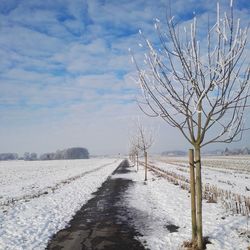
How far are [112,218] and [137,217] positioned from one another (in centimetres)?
98

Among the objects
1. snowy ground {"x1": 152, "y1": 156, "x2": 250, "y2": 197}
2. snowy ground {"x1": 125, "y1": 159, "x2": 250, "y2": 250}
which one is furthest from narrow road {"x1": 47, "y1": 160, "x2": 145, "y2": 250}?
snowy ground {"x1": 152, "y1": 156, "x2": 250, "y2": 197}

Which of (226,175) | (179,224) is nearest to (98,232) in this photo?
(179,224)

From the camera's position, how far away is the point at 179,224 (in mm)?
11914

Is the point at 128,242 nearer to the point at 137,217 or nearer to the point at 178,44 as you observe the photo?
the point at 137,217

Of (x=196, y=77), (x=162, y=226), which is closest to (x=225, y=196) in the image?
(x=162, y=226)

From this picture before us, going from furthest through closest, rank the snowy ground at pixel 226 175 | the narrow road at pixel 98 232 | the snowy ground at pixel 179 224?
the snowy ground at pixel 226 175 → the narrow road at pixel 98 232 → the snowy ground at pixel 179 224

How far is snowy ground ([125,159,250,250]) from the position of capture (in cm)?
923

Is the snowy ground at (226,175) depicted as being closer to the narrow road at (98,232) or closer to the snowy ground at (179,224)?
the snowy ground at (179,224)

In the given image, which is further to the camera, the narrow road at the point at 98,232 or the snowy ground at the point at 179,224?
the narrow road at the point at 98,232

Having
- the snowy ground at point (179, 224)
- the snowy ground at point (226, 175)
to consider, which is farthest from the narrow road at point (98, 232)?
the snowy ground at point (226, 175)

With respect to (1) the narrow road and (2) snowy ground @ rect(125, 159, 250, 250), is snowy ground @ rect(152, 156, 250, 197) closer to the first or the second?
(2) snowy ground @ rect(125, 159, 250, 250)

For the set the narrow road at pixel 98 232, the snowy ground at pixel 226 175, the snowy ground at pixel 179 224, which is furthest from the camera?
the snowy ground at pixel 226 175

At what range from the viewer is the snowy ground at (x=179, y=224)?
30.3 ft

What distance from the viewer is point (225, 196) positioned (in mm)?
17328
